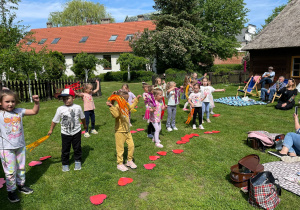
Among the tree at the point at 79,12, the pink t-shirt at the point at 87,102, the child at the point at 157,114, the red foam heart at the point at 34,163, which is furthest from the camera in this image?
the tree at the point at 79,12

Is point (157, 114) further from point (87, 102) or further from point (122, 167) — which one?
point (87, 102)

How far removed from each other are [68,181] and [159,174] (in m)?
1.77

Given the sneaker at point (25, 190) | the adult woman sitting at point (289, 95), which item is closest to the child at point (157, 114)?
the sneaker at point (25, 190)

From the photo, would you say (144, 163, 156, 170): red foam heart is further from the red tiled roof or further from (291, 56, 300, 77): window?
the red tiled roof

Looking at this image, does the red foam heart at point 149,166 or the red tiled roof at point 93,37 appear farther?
the red tiled roof at point 93,37

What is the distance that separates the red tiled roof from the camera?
3350cm

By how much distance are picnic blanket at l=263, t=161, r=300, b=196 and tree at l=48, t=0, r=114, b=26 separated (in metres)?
53.1

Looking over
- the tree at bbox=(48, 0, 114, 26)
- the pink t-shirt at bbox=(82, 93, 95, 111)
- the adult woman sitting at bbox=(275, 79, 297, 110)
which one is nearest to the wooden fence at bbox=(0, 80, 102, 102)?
the pink t-shirt at bbox=(82, 93, 95, 111)

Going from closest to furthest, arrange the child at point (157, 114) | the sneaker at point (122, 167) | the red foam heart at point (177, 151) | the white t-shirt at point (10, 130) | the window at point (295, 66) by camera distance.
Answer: the white t-shirt at point (10, 130) → the sneaker at point (122, 167) → the red foam heart at point (177, 151) → the child at point (157, 114) → the window at point (295, 66)

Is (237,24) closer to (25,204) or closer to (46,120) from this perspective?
(46,120)

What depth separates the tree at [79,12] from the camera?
50844 mm

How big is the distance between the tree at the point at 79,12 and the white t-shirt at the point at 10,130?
52241mm

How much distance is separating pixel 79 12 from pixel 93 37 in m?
20.0

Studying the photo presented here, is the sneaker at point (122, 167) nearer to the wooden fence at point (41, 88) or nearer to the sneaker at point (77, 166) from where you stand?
the sneaker at point (77, 166)
